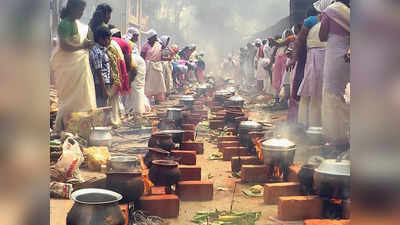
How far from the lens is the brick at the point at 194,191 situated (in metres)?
3.94

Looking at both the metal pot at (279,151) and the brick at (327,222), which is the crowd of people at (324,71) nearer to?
the metal pot at (279,151)

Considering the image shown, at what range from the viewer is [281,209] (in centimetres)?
345

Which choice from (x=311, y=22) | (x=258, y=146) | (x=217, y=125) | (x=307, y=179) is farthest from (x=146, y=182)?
(x=217, y=125)

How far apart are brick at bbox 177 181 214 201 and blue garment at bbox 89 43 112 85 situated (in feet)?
9.98

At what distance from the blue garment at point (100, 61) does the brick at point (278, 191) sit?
3.46 m

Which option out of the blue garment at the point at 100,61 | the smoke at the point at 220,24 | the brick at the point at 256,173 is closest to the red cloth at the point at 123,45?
the blue garment at the point at 100,61

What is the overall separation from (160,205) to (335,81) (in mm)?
3057

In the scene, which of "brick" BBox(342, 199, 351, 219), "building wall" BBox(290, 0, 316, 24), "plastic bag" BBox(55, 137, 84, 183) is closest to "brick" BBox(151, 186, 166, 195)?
"plastic bag" BBox(55, 137, 84, 183)

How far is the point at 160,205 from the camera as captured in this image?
3447 millimetres

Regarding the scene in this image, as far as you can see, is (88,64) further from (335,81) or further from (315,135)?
(335,81)

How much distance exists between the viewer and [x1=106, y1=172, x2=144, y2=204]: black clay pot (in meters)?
3.23
